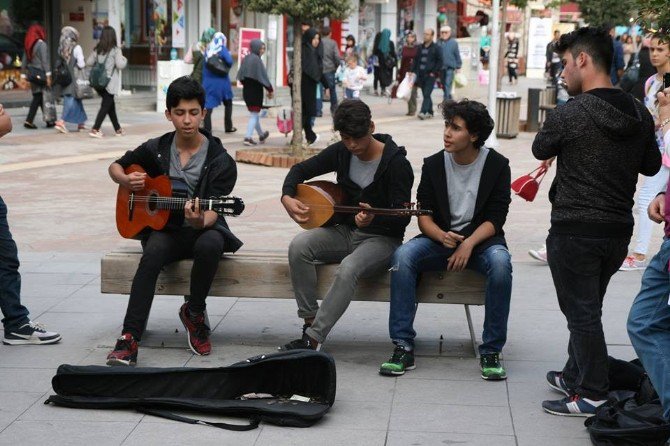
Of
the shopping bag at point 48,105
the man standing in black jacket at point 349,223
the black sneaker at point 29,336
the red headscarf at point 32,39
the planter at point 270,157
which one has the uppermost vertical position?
the red headscarf at point 32,39

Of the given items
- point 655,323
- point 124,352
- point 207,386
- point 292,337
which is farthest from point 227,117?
point 655,323

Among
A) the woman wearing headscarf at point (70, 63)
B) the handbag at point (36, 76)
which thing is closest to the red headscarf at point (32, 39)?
the handbag at point (36, 76)

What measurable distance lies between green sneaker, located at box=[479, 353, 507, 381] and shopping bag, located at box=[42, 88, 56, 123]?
1307cm

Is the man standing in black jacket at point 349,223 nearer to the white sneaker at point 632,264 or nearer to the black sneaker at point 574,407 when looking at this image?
the black sneaker at point 574,407

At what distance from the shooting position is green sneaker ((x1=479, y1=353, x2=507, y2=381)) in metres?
5.47

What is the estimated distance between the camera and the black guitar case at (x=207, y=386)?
4.97m

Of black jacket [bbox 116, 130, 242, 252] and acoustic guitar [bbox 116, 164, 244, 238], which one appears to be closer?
acoustic guitar [bbox 116, 164, 244, 238]

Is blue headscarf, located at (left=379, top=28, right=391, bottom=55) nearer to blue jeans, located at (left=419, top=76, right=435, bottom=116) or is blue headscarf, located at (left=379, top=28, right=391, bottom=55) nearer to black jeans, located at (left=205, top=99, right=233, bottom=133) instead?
blue jeans, located at (left=419, top=76, right=435, bottom=116)

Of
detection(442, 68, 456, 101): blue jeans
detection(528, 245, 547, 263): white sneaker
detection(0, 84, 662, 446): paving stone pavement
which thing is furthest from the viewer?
detection(442, 68, 456, 101): blue jeans

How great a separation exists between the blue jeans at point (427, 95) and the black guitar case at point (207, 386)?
1721 cm

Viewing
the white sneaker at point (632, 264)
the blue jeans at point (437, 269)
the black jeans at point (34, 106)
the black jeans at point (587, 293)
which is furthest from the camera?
the black jeans at point (34, 106)

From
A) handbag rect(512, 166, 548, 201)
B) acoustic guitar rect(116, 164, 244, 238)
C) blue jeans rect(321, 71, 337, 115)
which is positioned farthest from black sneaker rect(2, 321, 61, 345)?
blue jeans rect(321, 71, 337, 115)

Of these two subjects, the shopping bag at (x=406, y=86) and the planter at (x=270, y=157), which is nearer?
the planter at (x=270, y=157)

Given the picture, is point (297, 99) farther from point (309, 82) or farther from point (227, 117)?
point (227, 117)
